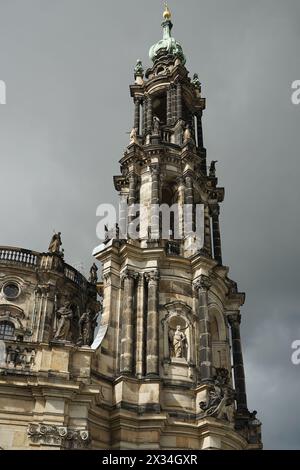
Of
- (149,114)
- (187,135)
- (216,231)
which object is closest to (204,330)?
(216,231)

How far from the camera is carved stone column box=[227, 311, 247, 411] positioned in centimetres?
2577

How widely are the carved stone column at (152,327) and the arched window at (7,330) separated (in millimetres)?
10758

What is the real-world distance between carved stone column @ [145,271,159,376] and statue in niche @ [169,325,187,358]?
1067 mm

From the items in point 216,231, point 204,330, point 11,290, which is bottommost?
point 204,330

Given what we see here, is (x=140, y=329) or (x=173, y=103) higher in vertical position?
(x=173, y=103)

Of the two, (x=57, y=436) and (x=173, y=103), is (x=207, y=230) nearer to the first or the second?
(x=173, y=103)

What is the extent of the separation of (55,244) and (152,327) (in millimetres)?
13759

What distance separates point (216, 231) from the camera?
3028 cm

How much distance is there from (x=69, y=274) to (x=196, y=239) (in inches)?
434

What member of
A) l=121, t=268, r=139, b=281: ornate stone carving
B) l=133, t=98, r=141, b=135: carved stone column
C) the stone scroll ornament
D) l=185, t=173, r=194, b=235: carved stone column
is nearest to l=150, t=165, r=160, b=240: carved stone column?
l=185, t=173, r=194, b=235: carved stone column

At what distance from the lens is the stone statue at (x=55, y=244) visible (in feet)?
113
